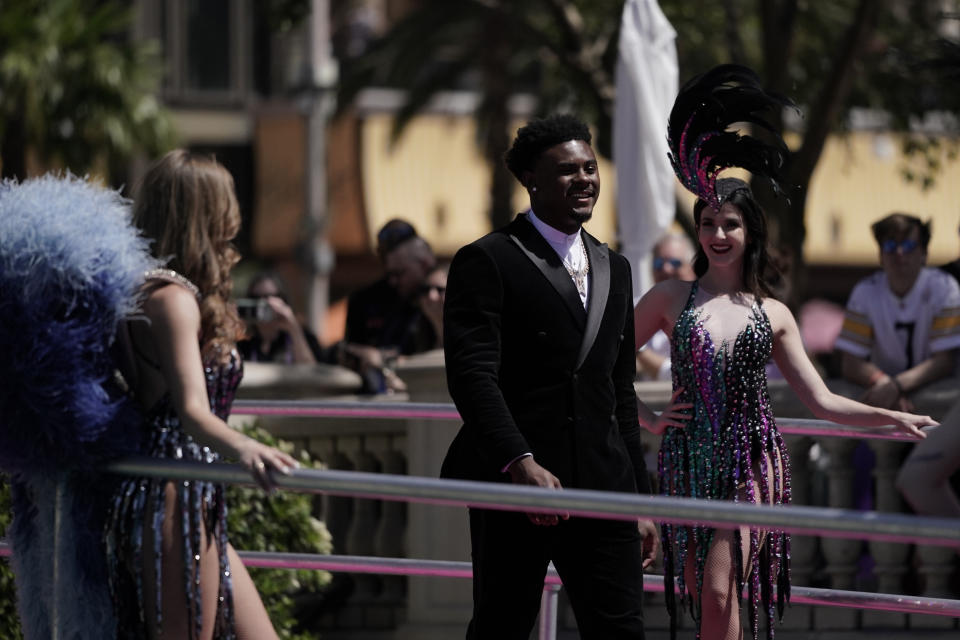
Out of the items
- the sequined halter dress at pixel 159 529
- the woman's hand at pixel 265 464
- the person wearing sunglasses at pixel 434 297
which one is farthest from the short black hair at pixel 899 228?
the woman's hand at pixel 265 464

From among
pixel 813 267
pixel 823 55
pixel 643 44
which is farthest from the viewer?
pixel 813 267

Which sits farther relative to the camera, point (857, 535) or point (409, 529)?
point (409, 529)

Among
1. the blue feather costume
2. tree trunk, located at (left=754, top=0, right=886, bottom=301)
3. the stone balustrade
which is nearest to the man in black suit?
the blue feather costume

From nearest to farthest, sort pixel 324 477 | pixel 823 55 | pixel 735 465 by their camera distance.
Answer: pixel 324 477, pixel 735 465, pixel 823 55

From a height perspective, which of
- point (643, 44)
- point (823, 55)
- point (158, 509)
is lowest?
point (158, 509)

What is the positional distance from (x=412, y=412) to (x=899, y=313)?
11.2ft

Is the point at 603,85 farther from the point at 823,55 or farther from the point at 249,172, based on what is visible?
the point at 249,172

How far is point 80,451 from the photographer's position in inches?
157

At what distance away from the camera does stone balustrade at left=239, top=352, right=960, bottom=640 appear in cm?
748

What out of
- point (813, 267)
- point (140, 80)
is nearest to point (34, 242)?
point (140, 80)

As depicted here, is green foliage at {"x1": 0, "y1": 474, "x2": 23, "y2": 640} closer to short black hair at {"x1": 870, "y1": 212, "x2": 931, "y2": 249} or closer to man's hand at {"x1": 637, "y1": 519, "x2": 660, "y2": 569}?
man's hand at {"x1": 637, "y1": 519, "x2": 660, "y2": 569}

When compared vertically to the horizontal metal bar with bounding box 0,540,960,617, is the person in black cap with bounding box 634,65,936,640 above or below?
above

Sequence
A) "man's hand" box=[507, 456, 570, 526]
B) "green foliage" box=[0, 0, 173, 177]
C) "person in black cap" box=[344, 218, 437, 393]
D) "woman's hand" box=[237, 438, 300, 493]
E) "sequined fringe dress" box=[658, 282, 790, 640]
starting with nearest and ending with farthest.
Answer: "woman's hand" box=[237, 438, 300, 493] < "man's hand" box=[507, 456, 570, 526] < "sequined fringe dress" box=[658, 282, 790, 640] < "person in black cap" box=[344, 218, 437, 393] < "green foliage" box=[0, 0, 173, 177]

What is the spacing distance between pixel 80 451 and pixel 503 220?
16507mm
